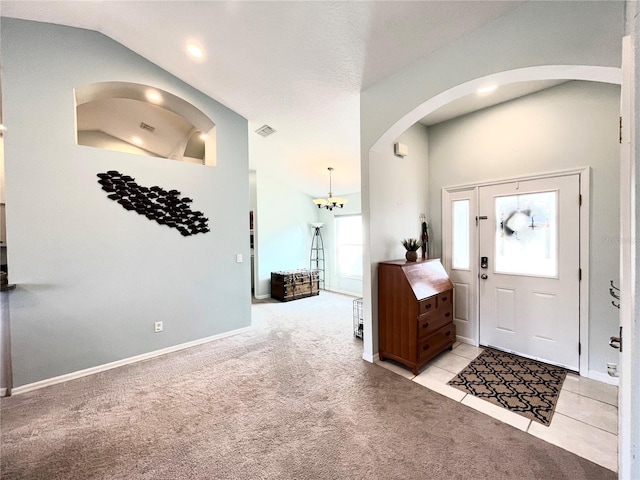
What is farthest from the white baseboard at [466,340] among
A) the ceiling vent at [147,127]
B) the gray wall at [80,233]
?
the ceiling vent at [147,127]

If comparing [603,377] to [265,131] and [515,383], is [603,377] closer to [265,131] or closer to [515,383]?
[515,383]

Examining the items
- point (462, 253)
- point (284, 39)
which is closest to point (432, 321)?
point (462, 253)

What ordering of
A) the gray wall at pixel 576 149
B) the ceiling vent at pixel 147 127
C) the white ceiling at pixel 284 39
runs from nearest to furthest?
1. the white ceiling at pixel 284 39
2. the gray wall at pixel 576 149
3. the ceiling vent at pixel 147 127

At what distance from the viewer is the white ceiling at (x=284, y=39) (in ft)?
6.86

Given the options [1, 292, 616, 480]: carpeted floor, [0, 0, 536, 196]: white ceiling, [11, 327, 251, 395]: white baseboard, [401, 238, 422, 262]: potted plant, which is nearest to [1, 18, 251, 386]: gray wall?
[11, 327, 251, 395]: white baseboard

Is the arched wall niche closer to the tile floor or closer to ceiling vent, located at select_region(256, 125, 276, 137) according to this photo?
ceiling vent, located at select_region(256, 125, 276, 137)

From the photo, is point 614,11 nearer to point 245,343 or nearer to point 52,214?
point 245,343

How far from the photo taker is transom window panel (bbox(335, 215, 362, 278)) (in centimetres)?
640

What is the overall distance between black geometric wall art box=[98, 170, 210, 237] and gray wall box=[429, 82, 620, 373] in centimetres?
365

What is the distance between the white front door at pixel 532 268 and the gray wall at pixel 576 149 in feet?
0.46

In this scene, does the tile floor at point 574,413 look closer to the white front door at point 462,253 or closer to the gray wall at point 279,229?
the white front door at point 462,253

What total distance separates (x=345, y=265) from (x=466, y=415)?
15.4ft

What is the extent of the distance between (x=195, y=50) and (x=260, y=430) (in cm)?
368

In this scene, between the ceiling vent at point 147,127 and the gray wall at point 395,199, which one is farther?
the ceiling vent at point 147,127
